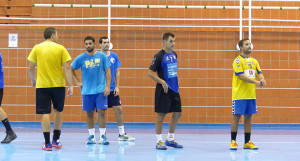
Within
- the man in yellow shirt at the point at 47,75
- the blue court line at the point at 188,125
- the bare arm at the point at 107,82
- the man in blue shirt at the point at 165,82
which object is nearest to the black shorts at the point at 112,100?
the bare arm at the point at 107,82

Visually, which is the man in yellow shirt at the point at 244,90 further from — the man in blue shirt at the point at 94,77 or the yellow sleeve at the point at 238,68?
the man in blue shirt at the point at 94,77

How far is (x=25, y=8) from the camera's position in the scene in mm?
10273

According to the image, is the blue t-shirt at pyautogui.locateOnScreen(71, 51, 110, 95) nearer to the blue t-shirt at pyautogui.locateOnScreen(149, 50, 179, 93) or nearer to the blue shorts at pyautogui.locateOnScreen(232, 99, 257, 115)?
the blue t-shirt at pyautogui.locateOnScreen(149, 50, 179, 93)

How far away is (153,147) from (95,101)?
108cm

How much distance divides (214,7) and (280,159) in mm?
4935

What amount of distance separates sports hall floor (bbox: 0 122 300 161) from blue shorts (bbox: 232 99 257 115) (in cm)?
52

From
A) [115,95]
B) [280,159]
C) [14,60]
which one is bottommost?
[280,159]

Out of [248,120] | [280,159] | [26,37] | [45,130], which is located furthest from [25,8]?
[280,159]

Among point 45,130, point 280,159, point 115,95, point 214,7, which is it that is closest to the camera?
point 280,159

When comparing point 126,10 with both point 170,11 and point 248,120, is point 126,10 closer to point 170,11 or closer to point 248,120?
point 170,11

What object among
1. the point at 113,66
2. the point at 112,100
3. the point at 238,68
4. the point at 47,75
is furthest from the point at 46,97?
the point at 238,68

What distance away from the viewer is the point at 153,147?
6762 mm

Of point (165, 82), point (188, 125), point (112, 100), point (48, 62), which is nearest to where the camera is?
point (48, 62)

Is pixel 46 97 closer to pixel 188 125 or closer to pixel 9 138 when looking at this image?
pixel 9 138
